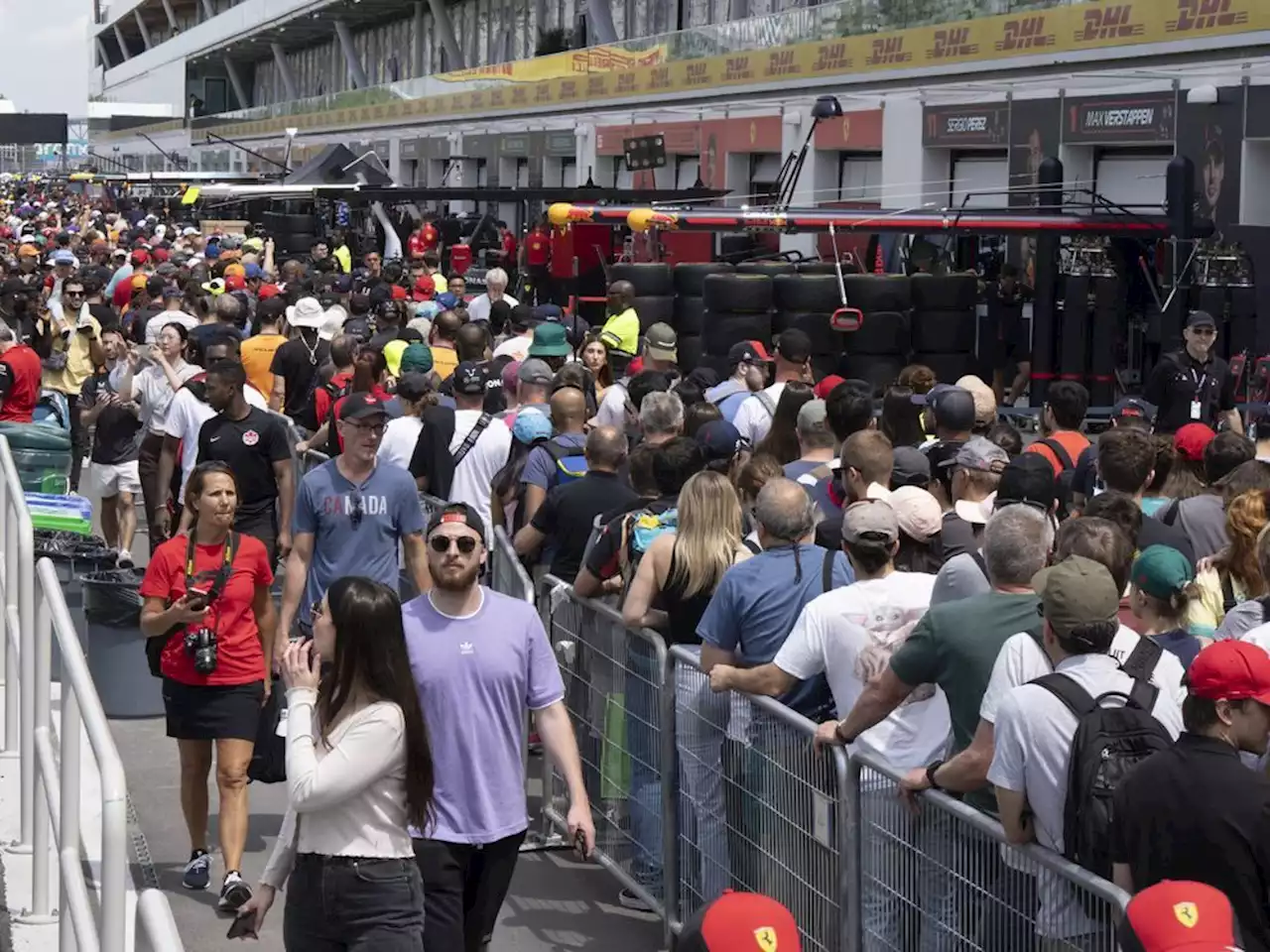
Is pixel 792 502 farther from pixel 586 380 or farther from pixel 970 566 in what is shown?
pixel 586 380

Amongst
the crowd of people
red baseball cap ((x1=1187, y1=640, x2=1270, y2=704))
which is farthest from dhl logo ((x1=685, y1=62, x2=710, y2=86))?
red baseball cap ((x1=1187, y1=640, x2=1270, y2=704))

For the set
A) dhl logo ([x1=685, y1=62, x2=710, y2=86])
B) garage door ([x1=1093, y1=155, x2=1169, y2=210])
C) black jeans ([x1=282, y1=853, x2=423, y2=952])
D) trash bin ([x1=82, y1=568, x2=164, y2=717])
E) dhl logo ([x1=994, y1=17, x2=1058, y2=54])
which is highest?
dhl logo ([x1=685, y1=62, x2=710, y2=86])

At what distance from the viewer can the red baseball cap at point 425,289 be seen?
810 inches

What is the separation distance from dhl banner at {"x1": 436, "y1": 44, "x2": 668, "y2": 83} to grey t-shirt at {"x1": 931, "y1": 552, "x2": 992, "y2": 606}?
108 ft

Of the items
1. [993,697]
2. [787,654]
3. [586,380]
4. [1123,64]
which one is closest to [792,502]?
[787,654]

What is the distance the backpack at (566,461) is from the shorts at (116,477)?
15.5ft

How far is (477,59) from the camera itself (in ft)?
200

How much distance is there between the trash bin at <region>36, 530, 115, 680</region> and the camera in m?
9.90

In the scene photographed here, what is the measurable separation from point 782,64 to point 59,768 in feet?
92.3

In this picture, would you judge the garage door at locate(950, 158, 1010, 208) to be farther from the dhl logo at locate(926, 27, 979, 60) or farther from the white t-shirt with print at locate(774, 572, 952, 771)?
the white t-shirt with print at locate(774, 572, 952, 771)

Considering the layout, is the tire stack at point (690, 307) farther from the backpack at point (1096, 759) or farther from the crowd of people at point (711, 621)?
the backpack at point (1096, 759)

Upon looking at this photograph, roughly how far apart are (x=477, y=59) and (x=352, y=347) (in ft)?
164

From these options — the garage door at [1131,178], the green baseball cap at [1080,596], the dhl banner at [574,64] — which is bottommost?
the green baseball cap at [1080,596]

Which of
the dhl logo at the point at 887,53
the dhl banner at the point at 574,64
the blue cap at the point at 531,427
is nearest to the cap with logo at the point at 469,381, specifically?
the blue cap at the point at 531,427
